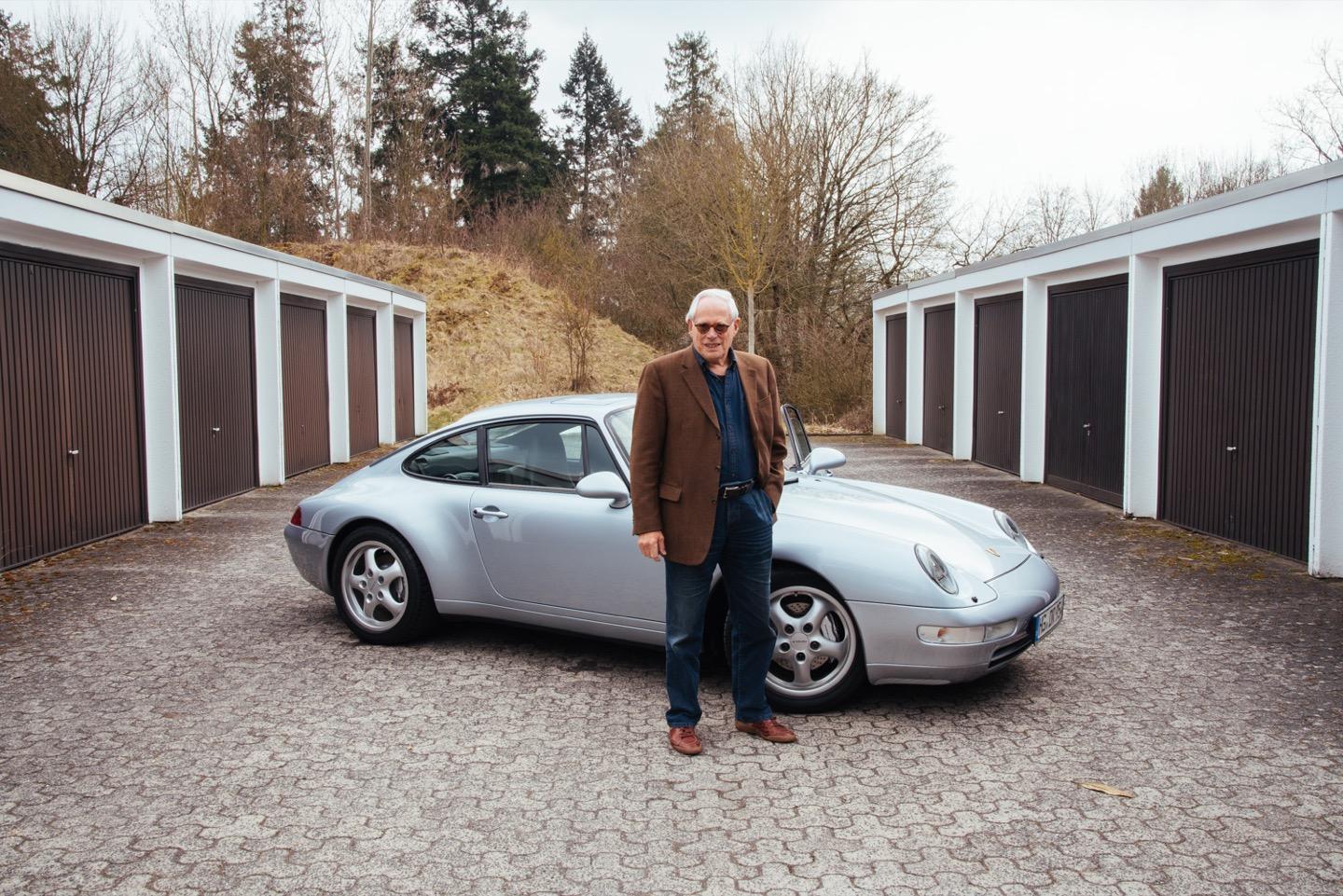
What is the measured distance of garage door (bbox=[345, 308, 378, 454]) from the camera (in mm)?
18500

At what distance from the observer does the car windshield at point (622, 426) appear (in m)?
5.30

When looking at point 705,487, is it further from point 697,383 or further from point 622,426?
point 622,426

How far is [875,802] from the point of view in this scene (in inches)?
148

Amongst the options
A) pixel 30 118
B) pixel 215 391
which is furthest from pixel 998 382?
pixel 30 118

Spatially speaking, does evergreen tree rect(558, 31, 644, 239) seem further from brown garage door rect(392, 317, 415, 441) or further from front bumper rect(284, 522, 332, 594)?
front bumper rect(284, 522, 332, 594)

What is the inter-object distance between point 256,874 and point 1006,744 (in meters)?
2.84

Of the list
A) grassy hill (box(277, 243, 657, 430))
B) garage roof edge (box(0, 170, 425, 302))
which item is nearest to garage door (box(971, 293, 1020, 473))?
garage roof edge (box(0, 170, 425, 302))

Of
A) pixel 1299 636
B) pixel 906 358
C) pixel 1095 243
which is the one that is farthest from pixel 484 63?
pixel 1299 636

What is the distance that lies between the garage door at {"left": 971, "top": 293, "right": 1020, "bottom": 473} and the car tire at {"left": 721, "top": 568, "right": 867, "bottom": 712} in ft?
36.4

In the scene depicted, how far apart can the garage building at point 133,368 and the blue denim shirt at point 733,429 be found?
6350 mm

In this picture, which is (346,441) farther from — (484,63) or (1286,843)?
(484,63)

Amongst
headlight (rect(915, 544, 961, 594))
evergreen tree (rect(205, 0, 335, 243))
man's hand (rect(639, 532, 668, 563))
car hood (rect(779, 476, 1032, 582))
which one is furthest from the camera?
evergreen tree (rect(205, 0, 335, 243))

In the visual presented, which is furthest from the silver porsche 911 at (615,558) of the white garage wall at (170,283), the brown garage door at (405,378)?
the brown garage door at (405,378)

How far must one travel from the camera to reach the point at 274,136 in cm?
3719
